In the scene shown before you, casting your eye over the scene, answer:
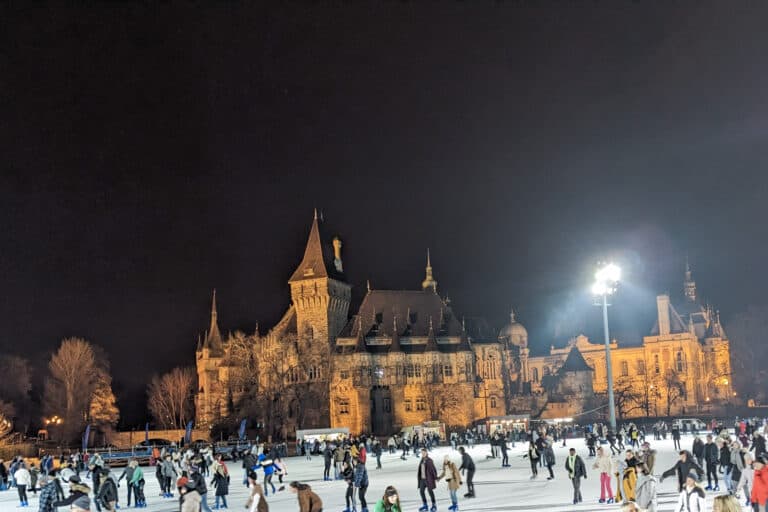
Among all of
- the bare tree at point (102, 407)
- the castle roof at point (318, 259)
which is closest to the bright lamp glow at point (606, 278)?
the castle roof at point (318, 259)

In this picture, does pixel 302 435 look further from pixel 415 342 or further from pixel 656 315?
pixel 656 315

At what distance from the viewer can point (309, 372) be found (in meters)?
94.3

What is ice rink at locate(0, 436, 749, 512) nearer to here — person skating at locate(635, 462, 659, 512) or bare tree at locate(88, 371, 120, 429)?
person skating at locate(635, 462, 659, 512)

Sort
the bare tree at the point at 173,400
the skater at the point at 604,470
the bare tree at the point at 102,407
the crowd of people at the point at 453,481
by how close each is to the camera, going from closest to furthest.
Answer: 1. the crowd of people at the point at 453,481
2. the skater at the point at 604,470
3. the bare tree at the point at 102,407
4. the bare tree at the point at 173,400

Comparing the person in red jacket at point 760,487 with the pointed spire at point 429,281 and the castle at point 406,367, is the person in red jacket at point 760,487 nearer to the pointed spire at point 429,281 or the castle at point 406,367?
the castle at point 406,367

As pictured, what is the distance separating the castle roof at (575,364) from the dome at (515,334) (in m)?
12.4

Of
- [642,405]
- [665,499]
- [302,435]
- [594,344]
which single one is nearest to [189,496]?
[665,499]

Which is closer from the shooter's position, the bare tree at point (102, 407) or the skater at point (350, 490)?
the skater at point (350, 490)

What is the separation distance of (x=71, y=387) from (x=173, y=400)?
75.0ft

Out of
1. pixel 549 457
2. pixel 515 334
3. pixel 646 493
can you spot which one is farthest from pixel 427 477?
pixel 515 334

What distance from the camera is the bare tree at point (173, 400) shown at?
11614cm

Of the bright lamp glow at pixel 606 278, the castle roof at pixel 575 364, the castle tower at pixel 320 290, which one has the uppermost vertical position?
the castle tower at pixel 320 290

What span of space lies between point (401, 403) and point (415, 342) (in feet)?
24.5

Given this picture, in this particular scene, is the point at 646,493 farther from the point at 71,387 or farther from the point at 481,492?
the point at 71,387
